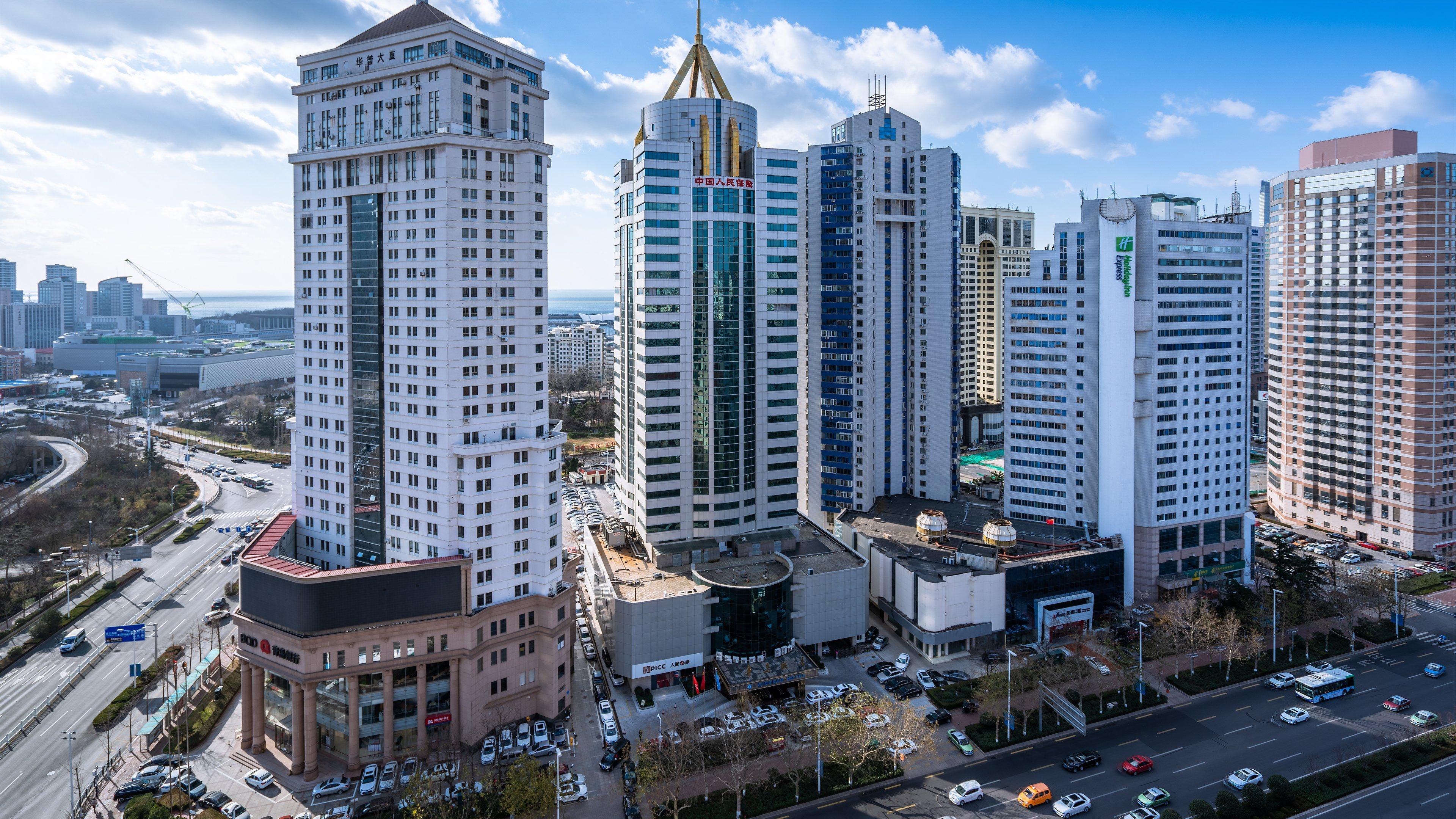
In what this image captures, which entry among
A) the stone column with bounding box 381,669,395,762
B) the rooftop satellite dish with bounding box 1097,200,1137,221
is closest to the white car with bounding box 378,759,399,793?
the stone column with bounding box 381,669,395,762

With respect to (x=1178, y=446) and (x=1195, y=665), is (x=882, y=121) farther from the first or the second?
(x=1195, y=665)

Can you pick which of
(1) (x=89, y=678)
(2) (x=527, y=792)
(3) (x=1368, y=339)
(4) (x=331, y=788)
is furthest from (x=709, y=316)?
(3) (x=1368, y=339)

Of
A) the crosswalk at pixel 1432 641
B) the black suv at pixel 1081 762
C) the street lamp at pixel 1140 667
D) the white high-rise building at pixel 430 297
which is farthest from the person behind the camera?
the crosswalk at pixel 1432 641

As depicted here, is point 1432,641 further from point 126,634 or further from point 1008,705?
point 126,634

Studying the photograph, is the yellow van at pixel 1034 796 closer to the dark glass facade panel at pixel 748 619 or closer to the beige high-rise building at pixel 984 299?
the dark glass facade panel at pixel 748 619

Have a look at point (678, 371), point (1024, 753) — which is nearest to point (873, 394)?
point (678, 371)

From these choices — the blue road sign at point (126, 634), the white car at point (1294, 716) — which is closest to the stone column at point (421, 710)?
the blue road sign at point (126, 634)
